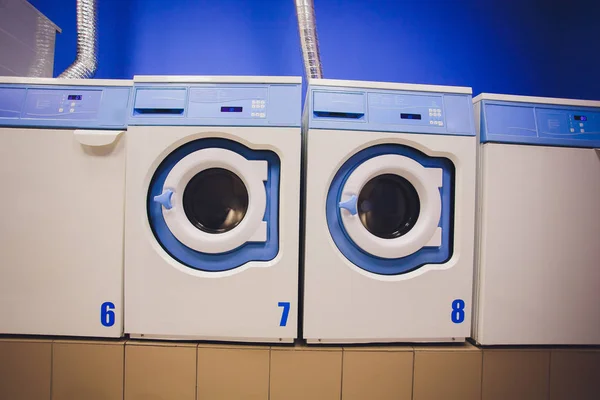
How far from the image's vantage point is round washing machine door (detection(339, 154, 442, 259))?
100 centimetres

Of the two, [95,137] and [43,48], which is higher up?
[43,48]

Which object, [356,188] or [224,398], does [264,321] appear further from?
[356,188]

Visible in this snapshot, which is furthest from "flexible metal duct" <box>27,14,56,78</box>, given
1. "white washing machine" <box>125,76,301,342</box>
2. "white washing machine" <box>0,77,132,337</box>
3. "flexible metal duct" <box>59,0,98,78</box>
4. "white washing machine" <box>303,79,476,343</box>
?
"white washing machine" <box>303,79,476,343</box>

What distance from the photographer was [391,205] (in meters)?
1.10

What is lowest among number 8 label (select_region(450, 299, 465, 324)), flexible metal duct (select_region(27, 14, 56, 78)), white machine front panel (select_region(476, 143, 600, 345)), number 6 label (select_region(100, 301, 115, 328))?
number 6 label (select_region(100, 301, 115, 328))

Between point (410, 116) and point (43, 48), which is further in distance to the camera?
point (43, 48)

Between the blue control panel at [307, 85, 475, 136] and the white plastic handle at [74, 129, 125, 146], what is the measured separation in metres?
0.68

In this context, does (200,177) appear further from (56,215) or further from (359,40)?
(359,40)

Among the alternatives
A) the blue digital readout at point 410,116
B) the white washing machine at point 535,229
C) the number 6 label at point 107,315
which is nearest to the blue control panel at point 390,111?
the blue digital readout at point 410,116

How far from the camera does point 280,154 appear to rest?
3.32ft

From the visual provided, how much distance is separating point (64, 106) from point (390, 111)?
1147 millimetres

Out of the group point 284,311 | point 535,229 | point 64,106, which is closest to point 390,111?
point 535,229

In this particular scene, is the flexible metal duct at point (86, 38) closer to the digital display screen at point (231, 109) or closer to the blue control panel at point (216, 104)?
the blue control panel at point (216, 104)

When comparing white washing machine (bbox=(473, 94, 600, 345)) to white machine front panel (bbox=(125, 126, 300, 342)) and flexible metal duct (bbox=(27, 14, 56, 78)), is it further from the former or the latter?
flexible metal duct (bbox=(27, 14, 56, 78))
